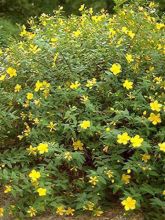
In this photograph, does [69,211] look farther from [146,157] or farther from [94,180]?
[146,157]

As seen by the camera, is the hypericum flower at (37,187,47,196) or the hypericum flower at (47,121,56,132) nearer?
the hypericum flower at (37,187,47,196)

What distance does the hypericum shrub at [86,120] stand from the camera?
2746 mm

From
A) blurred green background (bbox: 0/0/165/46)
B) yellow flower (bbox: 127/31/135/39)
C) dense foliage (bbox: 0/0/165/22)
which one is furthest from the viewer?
dense foliage (bbox: 0/0/165/22)

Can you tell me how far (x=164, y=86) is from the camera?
2943 millimetres

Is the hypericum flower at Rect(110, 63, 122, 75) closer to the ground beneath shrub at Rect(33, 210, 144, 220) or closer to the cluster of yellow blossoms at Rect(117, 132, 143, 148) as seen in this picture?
the cluster of yellow blossoms at Rect(117, 132, 143, 148)

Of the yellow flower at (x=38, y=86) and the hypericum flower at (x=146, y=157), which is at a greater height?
the yellow flower at (x=38, y=86)

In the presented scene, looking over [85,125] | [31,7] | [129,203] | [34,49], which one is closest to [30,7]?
[31,7]

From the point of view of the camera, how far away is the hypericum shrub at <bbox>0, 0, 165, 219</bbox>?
2.75 metres

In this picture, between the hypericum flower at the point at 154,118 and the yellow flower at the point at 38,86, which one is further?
the yellow flower at the point at 38,86

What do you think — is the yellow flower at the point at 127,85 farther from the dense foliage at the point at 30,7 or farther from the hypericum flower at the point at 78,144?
the dense foliage at the point at 30,7

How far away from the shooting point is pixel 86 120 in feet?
9.41

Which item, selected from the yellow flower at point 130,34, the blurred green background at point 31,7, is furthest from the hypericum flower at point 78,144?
the blurred green background at point 31,7

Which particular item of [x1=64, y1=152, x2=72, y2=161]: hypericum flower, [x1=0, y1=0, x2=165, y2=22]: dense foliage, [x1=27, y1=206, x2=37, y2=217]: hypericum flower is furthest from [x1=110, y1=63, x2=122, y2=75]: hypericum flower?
[x1=0, y1=0, x2=165, y2=22]: dense foliage

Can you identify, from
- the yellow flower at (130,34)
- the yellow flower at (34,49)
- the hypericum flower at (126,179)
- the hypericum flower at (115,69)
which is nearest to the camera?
the hypericum flower at (126,179)
